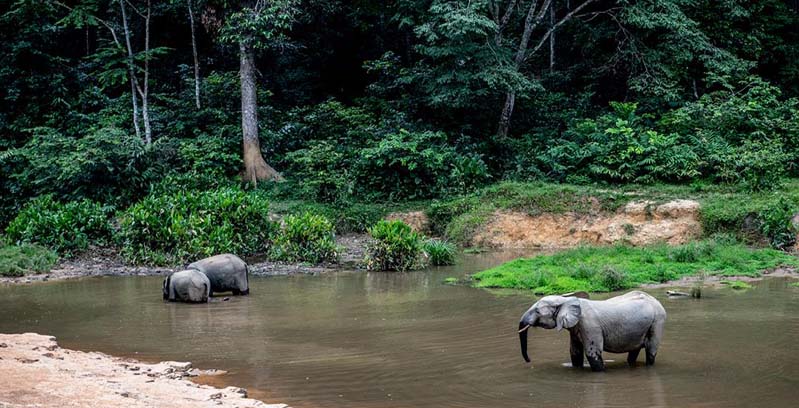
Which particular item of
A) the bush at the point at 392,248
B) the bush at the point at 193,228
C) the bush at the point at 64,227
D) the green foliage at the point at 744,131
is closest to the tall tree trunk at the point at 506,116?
the green foliage at the point at 744,131

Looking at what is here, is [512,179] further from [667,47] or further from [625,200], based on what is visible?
[667,47]

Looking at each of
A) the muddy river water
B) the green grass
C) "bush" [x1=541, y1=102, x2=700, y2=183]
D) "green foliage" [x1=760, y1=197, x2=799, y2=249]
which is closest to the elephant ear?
the muddy river water

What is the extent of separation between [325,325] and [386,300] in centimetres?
270

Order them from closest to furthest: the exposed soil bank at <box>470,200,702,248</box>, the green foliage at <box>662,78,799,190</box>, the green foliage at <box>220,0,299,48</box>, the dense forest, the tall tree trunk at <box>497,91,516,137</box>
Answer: the exposed soil bank at <box>470,200,702,248</box> < the green foliage at <box>662,78,799,190</box> < the dense forest < the green foliage at <box>220,0,299,48</box> < the tall tree trunk at <box>497,91,516,137</box>

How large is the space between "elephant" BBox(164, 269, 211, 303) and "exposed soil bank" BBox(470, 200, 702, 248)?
11.2 m

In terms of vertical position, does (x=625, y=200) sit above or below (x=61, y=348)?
above

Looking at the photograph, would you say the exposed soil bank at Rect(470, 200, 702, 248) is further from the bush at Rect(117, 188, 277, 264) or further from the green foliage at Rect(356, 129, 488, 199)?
the bush at Rect(117, 188, 277, 264)

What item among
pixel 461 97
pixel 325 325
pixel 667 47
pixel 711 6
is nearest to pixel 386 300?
pixel 325 325

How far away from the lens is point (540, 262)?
18.4 metres

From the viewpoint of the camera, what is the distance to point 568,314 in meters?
9.34

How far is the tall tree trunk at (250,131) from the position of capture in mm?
29750

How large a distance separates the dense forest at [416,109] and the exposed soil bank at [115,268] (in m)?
2.93

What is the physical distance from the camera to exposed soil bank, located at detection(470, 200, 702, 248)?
23.0 metres

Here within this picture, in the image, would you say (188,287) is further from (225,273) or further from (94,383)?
(94,383)
